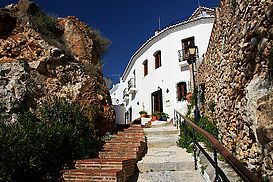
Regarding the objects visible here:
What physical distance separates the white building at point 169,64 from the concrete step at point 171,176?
10742mm

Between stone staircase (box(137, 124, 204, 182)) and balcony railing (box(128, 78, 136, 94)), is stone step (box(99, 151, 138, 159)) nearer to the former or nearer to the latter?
stone staircase (box(137, 124, 204, 182))

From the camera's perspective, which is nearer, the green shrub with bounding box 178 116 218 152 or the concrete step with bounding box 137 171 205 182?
the concrete step with bounding box 137 171 205 182

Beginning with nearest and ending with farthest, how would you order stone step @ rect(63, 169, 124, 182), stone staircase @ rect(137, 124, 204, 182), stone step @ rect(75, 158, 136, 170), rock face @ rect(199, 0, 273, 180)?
1. rock face @ rect(199, 0, 273, 180)
2. stone step @ rect(63, 169, 124, 182)
3. stone staircase @ rect(137, 124, 204, 182)
4. stone step @ rect(75, 158, 136, 170)

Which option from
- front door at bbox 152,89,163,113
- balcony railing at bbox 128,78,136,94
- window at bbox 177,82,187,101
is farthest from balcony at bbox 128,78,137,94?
window at bbox 177,82,187,101

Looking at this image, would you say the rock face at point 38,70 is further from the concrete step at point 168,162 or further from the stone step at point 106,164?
the concrete step at point 168,162

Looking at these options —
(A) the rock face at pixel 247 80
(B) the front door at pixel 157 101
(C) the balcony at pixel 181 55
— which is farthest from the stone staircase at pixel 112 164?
(B) the front door at pixel 157 101

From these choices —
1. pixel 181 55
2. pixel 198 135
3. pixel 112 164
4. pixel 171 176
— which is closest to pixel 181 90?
pixel 181 55

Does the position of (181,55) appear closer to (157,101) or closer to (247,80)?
(157,101)

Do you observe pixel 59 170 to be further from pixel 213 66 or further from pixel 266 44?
pixel 213 66

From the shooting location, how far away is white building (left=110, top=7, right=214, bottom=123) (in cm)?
1792

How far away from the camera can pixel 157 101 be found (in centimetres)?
2033

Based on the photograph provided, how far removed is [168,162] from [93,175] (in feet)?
5.68

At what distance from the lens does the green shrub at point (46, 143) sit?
442cm

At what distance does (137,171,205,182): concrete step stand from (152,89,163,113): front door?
13938 mm
